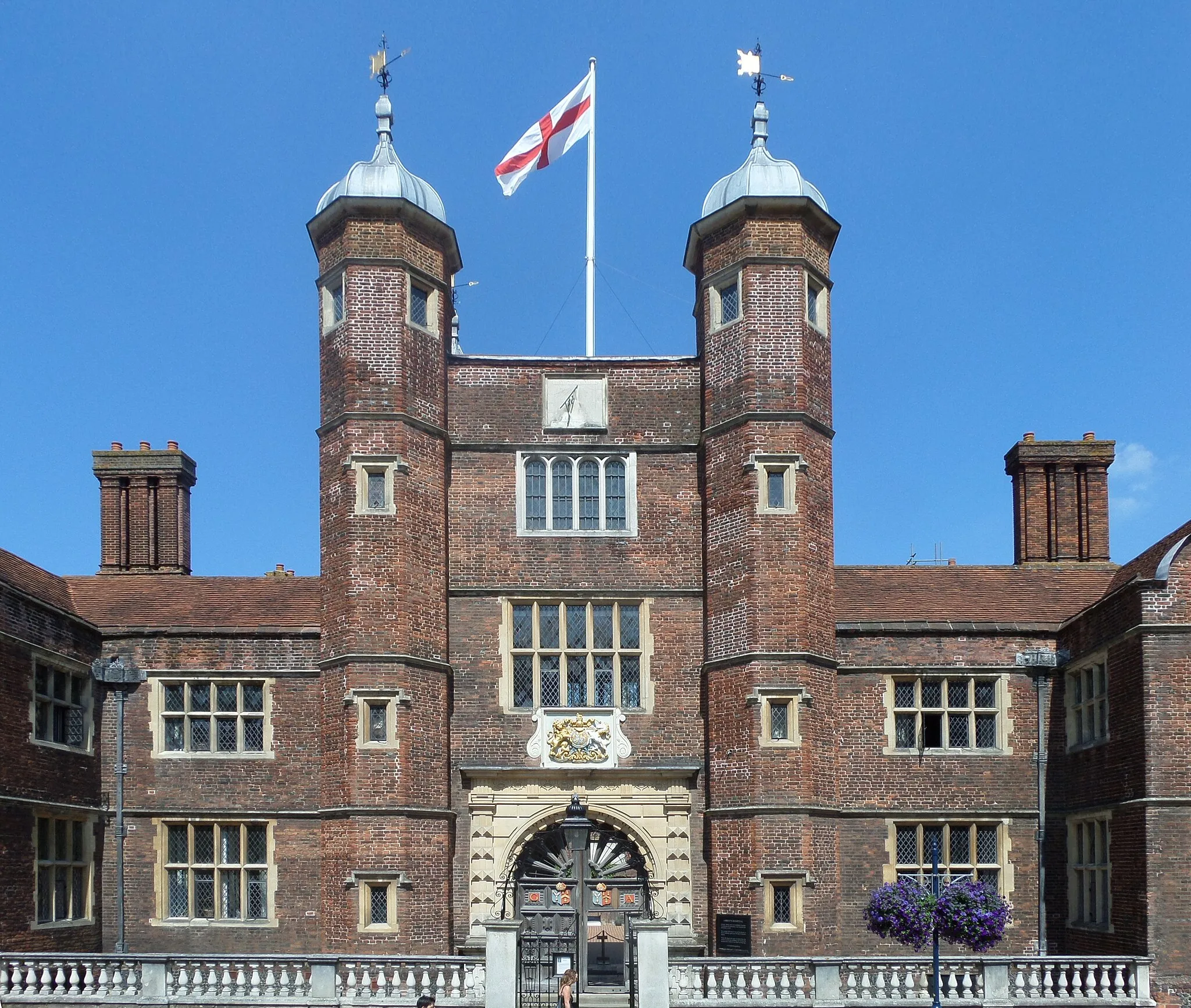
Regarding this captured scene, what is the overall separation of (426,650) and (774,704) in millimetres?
5089

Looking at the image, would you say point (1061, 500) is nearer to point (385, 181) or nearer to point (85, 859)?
point (385, 181)

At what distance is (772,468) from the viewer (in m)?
22.3

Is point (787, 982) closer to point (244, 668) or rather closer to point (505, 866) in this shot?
point (505, 866)

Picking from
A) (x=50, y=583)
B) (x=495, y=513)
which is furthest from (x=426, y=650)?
(x=50, y=583)

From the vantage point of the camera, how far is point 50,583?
24031 mm

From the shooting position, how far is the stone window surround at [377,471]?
72.2 feet

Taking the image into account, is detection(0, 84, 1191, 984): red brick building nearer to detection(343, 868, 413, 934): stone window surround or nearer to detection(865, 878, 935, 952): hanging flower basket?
detection(343, 868, 413, 934): stone window surround

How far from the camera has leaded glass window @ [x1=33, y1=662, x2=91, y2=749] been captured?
20.6 metres

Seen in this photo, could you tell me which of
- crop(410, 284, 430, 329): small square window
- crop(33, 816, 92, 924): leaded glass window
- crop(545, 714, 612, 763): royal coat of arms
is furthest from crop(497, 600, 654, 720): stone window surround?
crop(33, 816, 92, 924): leaded glass window

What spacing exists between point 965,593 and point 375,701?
9380 mm

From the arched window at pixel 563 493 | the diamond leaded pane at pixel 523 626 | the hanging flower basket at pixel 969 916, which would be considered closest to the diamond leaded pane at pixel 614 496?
the arched window at pixel 563 493

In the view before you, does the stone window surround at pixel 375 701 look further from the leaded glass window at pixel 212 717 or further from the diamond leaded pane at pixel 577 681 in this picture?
the diamond leaded pane at pixel 577 681

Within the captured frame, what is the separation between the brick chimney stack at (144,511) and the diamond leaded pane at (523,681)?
7863mm

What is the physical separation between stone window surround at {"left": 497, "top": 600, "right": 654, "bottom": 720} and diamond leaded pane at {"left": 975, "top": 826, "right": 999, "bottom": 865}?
17.0ft
